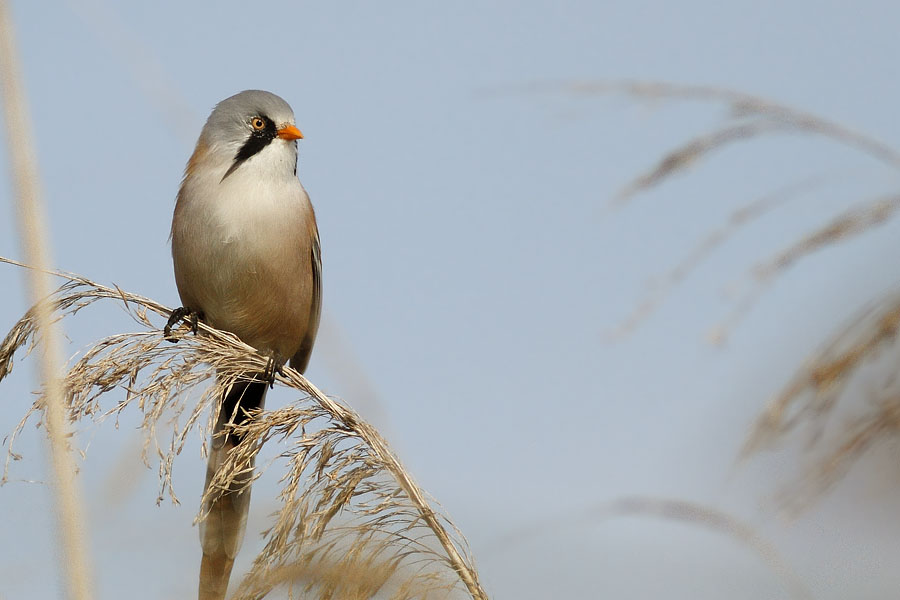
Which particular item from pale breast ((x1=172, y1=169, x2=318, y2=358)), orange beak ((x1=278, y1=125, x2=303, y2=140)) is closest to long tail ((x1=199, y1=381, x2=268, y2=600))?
pale breast ((x1=172, y1=169, x2=318, y2=358))

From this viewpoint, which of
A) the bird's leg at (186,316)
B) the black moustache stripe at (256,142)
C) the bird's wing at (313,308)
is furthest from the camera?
the bird's wing at (313,308)

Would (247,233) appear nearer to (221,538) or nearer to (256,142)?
(256,142)

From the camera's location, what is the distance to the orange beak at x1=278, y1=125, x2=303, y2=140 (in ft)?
13.3

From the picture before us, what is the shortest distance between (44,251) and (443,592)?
3.46ft

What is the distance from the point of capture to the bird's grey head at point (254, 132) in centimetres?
403

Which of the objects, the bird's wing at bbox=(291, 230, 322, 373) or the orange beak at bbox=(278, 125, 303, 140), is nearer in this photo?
the orange beak at bbox=(278, 125, 303, 140)

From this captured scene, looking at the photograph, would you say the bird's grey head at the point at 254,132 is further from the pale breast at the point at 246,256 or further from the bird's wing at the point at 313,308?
the bird's wing at the point at 313,308

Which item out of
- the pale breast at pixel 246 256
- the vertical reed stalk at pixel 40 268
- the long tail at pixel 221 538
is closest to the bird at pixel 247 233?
the pale breast at pixel 246 256

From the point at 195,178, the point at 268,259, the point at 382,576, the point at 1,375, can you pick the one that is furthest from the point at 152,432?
the point at 195,178

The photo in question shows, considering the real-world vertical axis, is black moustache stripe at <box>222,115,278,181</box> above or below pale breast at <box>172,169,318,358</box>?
above

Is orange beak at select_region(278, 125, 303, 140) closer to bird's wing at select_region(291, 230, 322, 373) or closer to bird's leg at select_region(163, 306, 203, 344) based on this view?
bird's wing at select_region(291, 230, 322, 373)

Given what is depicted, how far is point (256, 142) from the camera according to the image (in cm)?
405

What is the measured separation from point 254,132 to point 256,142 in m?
0.05

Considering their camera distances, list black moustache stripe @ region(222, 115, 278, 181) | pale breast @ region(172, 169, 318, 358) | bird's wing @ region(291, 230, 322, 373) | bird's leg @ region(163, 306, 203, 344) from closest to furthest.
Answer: bird's leg @ region(163, 306, 203, 344) < pale breast @ region(172, 169, 318, 358) < black moustache stripe @ region(222, 115, 278, 181) < bird's wing @ region(291, 230, 322, 373)
